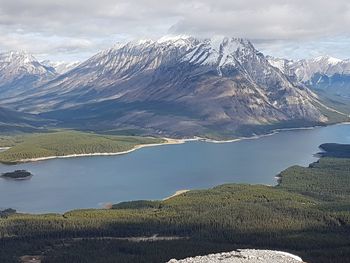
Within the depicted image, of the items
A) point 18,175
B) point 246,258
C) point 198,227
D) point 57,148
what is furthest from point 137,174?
point 246,258

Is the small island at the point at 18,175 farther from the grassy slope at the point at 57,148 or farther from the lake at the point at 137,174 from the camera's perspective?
the grassy slope at the point at 57,148

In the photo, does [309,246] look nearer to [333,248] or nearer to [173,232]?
[333,248]

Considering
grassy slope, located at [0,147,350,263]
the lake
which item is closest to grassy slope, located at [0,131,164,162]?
the lake

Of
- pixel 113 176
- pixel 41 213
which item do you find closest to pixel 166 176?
pixel 113 176

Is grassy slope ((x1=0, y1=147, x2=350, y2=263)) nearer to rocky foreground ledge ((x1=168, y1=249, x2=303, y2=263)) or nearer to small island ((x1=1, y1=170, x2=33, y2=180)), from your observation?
rocky foreground ledge ((x1=168, y1=249, x2=303, y2=263))

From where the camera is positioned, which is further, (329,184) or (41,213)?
(329,184)

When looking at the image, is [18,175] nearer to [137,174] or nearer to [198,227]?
[137,174]
